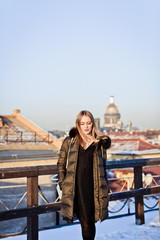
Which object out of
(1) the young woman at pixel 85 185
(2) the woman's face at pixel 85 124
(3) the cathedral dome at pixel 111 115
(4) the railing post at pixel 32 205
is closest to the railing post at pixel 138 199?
(1) the young woman at pixel 85 185

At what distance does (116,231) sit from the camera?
3729 millimetres

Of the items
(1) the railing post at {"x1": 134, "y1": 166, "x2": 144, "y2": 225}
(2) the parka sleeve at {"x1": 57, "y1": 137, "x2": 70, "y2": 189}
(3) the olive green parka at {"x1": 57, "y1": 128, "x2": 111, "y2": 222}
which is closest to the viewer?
(3) the olive green parka at {"x1": 57, "y1": 128, "x2": 111, "y2": 222}

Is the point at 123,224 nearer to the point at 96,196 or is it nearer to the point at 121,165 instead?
the point at 121,165

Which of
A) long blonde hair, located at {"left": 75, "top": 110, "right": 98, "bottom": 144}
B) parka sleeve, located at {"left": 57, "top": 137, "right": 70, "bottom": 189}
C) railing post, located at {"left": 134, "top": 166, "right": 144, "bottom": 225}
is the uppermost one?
long blonde hair, located at {"left": 75, "top": 110, "right": 98, "bottom": 144}

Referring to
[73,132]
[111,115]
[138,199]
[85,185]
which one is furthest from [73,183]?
[111,115]

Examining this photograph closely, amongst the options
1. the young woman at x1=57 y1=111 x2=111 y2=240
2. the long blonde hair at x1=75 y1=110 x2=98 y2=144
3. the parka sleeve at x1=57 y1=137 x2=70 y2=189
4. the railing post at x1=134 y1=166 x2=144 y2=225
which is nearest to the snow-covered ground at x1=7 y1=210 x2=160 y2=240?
the railing post at x1=134 y1=166 x2=144 y2=225

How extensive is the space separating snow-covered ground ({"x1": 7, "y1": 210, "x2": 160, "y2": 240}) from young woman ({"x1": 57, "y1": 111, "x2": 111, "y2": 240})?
1009 mm

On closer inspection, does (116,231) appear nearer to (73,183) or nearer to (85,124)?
(73,183)

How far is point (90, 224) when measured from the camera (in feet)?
8.72

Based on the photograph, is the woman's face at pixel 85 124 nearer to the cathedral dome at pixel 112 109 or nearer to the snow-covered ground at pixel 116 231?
the snow-covered ground at pixel 116 231

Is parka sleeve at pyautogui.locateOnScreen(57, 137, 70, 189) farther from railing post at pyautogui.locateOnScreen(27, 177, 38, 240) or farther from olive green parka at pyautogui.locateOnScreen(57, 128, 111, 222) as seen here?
railing post at pyautogui.locateOnScreen(27, 177, 38, 240)

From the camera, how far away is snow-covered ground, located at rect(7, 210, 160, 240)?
3514 millimetres

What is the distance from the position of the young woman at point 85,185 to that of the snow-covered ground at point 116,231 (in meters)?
1.01

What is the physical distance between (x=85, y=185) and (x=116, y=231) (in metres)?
1.54
